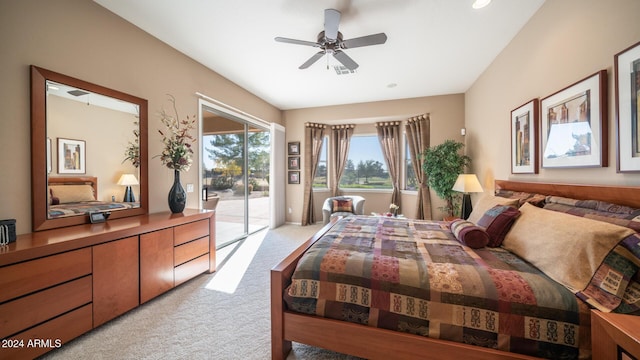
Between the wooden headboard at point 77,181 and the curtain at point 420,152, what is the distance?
4.73 metres

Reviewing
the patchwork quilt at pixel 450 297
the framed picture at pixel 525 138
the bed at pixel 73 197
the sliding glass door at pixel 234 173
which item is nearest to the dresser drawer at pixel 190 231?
the bed at pixel 73 197

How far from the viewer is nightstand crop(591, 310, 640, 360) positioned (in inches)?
32.4

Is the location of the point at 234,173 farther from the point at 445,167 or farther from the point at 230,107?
the point at 445,167

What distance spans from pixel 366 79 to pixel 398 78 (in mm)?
522

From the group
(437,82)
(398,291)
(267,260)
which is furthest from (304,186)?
(398,291)

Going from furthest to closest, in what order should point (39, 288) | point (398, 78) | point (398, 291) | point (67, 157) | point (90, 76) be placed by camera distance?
point (398, 78) < point (90, 76) < point (67, 157) < point (39, 288) < point (398, 291)

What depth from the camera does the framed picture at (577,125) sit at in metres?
1.49

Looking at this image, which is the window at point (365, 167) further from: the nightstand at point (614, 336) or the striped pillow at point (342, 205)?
the nightstand at point (614, 336)

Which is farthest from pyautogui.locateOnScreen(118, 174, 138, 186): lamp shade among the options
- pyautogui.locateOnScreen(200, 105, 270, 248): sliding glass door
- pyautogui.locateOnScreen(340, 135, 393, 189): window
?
pyautogui.locateOnScreen(340, 135, 393, 189): window

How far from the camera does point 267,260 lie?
312cm

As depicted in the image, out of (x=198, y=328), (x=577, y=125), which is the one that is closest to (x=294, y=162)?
(x=198, y=328)

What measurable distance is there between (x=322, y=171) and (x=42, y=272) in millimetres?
4655

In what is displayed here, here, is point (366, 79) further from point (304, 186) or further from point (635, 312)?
point (635, 312)

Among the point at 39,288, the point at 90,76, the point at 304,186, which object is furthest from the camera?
the point at 304,186
